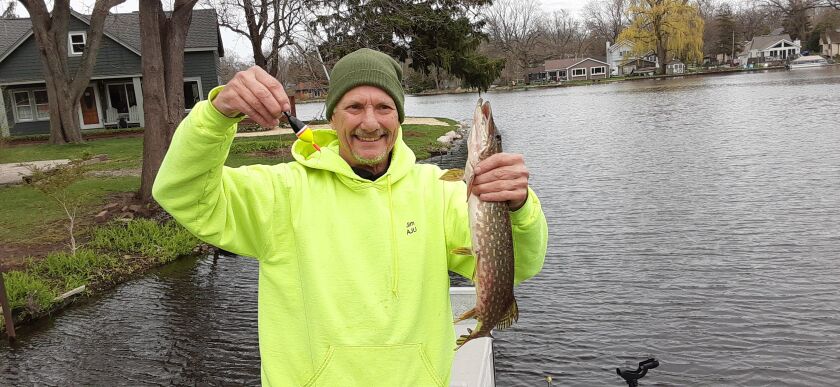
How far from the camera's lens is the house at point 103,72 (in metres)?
34.4

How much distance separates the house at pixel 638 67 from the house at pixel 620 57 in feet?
1.20

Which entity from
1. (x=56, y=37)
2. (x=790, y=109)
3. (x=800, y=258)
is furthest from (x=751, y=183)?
(x=56, y=37)

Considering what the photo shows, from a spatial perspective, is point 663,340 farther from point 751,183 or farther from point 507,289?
point 751,183

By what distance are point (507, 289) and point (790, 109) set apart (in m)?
35.5

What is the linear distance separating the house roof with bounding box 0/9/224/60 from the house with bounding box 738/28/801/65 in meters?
95.4

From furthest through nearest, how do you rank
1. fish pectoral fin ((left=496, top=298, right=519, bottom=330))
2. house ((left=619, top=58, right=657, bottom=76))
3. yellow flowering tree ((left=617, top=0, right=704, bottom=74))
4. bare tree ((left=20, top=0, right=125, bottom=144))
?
house ((left=619, top=58, right=657, bottom=76))
yellow flowering tree ((left=617, top=0, right=704, bottom=74))
bare tree ((left=20, top=0, right=125, bottom=144))
fish pectoral fin ((left=496, top=298, right=519, bottom=330))

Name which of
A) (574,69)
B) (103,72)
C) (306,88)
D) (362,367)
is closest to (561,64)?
(574,69)

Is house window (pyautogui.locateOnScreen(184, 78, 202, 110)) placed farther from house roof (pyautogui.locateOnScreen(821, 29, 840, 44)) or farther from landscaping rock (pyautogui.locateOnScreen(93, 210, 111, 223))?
house roof (pyautogui.locateOnScreen(821, 29, 840, 44))

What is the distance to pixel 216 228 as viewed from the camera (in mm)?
2564

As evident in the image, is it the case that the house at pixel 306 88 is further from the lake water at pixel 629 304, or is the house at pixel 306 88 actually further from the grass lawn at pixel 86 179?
the lake water at pixel 629 304

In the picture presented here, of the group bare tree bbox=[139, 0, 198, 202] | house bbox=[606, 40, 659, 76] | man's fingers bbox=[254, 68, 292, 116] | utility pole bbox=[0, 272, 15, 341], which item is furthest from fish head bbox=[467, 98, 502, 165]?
house bbox=[606, 40, 659, 76]

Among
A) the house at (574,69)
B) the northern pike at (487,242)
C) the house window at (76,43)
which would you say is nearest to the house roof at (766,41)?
the house at (574,69)

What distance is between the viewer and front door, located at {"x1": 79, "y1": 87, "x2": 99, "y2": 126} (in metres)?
36.5

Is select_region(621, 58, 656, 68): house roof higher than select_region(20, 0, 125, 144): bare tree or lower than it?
higher
